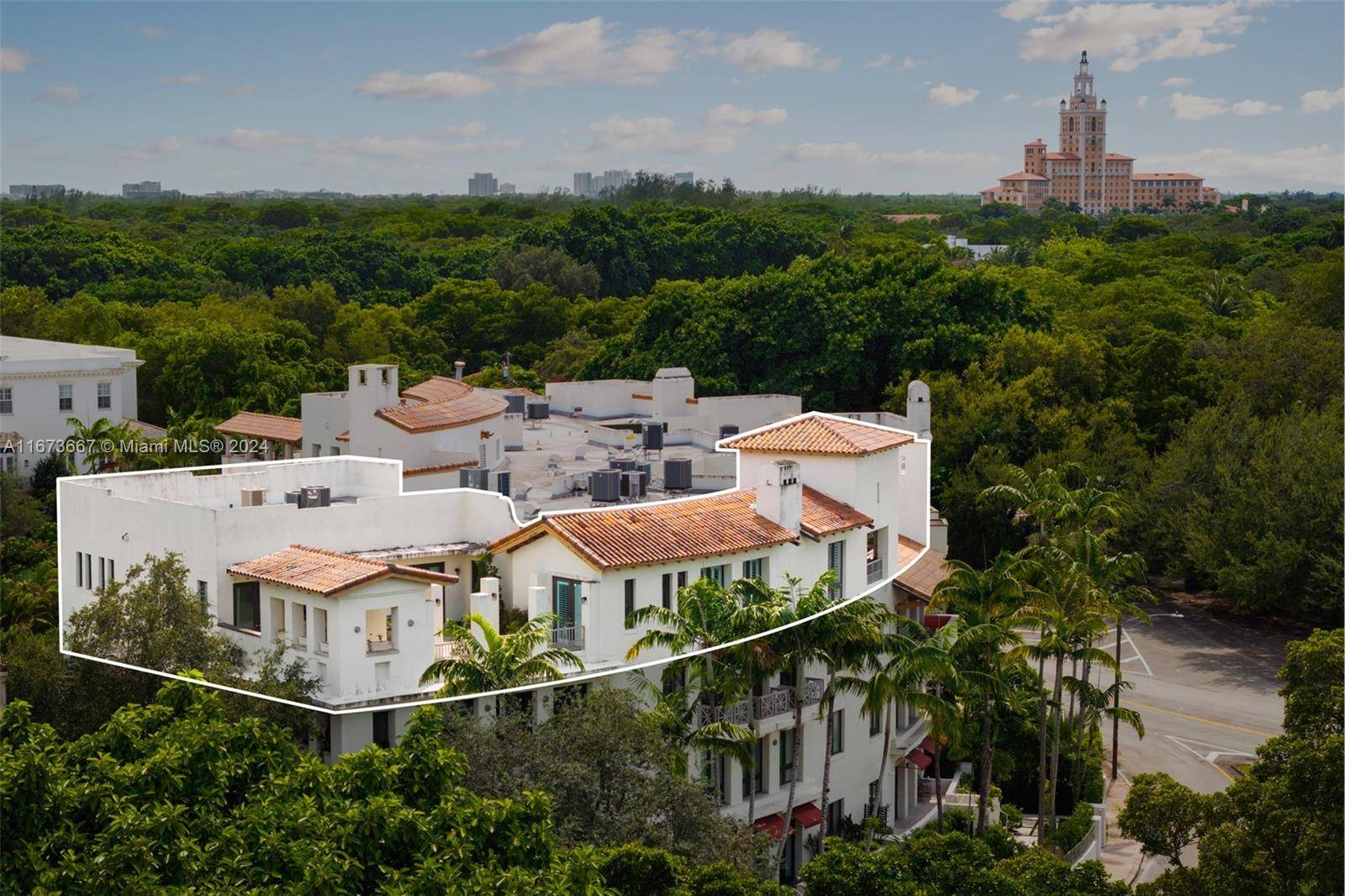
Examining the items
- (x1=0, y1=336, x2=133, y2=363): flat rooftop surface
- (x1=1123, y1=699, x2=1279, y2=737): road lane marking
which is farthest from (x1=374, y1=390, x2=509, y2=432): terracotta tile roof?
(x1=1123, y1=699, x2=1279, y2=737): road lane marking

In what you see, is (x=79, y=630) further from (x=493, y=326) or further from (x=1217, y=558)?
(x=1217, y=558)

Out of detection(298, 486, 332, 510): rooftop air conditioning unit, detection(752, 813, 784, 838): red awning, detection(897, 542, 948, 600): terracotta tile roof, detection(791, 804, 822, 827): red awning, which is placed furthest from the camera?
detection(897, 542, 948, 600): terracotta tile roof

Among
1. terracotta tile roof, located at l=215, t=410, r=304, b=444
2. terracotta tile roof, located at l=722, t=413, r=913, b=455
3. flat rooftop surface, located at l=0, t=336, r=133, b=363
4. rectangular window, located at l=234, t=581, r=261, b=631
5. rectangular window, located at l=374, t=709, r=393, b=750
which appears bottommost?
rectangular window, located at l=374, t=709, r=393, b=750

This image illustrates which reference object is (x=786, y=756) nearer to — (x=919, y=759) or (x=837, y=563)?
(x=919, y=759)

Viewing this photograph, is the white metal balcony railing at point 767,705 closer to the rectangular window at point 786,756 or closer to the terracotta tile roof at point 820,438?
the rectangular window at point 786,756

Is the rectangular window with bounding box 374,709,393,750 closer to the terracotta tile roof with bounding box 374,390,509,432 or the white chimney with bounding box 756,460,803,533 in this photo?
the white chimney with bounding box 756,460,803,533

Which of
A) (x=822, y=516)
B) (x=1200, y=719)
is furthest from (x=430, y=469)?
(x=1200, y=719)

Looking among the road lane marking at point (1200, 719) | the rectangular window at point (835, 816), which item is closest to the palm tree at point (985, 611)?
the rectangular window at point (835, 816)
